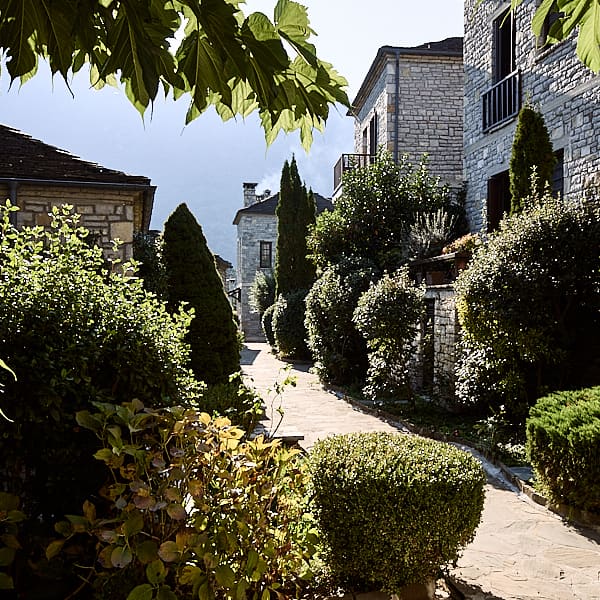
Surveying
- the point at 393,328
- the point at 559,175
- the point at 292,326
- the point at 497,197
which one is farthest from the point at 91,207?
the point at 292,326

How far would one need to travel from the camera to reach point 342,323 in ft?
43.1

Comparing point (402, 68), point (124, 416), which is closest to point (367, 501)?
point (124, 416)

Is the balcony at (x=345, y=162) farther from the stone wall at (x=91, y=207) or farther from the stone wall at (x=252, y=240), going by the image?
the stone wall at (x=252, y=240)

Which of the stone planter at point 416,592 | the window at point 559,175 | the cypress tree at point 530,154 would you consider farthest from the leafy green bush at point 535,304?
the stone planter at point 416,592

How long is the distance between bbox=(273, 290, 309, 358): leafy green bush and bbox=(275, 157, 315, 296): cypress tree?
5.64 ft

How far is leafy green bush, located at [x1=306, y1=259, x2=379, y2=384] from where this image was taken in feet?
42.9

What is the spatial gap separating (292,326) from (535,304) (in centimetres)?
1232

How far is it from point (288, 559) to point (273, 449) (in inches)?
22.0

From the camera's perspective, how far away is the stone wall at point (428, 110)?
17281mm

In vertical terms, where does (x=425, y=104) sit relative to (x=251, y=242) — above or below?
above

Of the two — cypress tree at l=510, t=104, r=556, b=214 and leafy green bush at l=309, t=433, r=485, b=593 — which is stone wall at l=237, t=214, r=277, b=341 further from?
leafy green bush at l=309, t=433, r=485, b=593

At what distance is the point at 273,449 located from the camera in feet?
10.9

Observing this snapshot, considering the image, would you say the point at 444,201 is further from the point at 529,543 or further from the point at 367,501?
the point at 367,501

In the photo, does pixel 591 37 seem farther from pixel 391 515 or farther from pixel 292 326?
pixel 292 326
